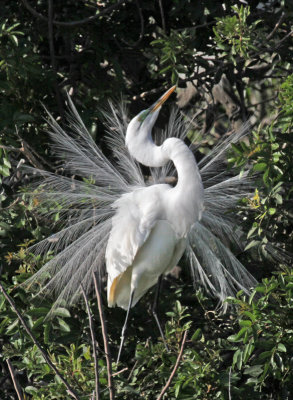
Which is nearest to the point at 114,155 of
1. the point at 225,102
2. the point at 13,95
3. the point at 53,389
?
the point at 13,95

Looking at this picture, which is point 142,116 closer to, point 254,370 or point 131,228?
point 131,228

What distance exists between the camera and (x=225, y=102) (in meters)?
4.55

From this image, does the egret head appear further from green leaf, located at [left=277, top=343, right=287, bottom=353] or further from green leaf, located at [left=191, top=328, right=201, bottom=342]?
green leaf, located at [left=277, top=343, right=287, bottom=353]

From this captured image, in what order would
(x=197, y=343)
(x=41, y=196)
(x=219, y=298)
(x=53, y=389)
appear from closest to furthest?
(x=53, y=389) → (x=197, y=343) → (x=41, y=196) → (x=219, y=298)

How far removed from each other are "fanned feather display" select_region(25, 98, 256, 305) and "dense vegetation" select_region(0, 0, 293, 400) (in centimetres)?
9

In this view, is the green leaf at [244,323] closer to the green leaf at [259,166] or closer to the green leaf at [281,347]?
the green leaf at [281,347]

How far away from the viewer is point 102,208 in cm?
312

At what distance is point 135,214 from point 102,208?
0.24m

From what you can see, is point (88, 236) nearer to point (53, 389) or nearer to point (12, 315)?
point (12, 315)

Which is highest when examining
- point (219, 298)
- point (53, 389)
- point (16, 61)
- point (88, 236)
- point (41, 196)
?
point (16, 61)

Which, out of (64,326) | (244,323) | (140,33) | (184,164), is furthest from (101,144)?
Result: (244,323)

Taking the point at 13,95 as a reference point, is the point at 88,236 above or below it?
below

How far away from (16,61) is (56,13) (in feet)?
2.17

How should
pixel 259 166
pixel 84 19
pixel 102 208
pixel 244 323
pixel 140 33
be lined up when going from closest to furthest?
pixel 244 323, pixel 259 166, pixel 102 208, pixel 84 19, pixel 140 33
